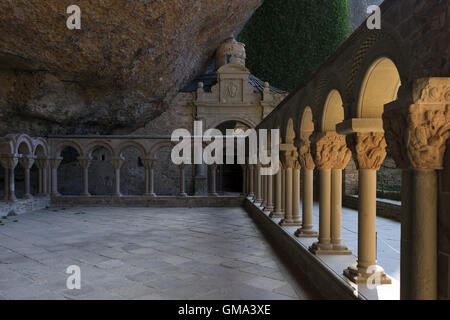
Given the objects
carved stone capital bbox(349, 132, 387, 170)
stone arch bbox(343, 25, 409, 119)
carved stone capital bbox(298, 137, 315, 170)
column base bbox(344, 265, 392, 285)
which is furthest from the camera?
carved stone capital bbox(298, 137, 315, 170)

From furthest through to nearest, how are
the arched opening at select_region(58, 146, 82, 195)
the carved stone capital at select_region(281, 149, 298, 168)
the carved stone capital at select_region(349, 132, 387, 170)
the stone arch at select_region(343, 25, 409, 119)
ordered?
the arched opening at select_region(58, 146, 82, 195) < the carved stone capital at select_region(281, 149, 298, 168) < the carved stone capital at select_region(349, 132, 387, 170) < the stone arch at select_region(343, 25, 409, 119)

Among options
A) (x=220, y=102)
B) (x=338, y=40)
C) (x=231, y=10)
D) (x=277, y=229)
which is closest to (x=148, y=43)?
(x=231, y=10)

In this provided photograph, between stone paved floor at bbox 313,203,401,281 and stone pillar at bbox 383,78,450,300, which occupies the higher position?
stone pillar at bbox 383,78,450,300

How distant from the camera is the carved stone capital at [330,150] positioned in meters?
3.85

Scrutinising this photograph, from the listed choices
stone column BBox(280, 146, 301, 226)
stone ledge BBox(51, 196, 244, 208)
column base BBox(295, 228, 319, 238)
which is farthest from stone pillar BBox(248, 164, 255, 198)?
column base BBox(295, 228, 319, 238)

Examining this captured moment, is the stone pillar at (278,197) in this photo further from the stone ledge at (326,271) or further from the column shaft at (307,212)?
the column shaft at (307,212)

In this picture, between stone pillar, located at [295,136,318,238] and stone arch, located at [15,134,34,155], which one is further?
stone arch, located at [15,134,34,155]

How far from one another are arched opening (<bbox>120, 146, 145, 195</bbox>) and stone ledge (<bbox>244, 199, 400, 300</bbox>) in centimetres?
1205

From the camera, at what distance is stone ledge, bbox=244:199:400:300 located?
8.50ft

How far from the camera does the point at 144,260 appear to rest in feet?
15.3

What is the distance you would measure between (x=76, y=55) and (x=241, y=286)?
8.72 m

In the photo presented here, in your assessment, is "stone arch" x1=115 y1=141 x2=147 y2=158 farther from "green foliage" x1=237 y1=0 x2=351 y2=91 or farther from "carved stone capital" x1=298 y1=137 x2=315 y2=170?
"green foliage" x1=237 y1=0 x2=351 y2=91

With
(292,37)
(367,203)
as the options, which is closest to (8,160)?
(367,203)

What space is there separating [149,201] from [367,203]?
8.99 m
